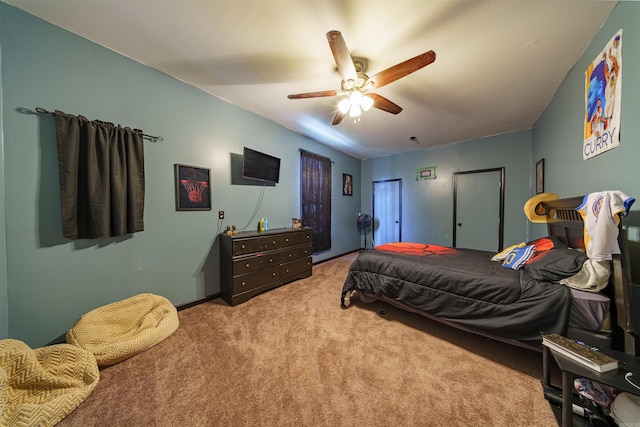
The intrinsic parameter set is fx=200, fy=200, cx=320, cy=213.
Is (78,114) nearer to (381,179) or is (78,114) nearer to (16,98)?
(16,98)

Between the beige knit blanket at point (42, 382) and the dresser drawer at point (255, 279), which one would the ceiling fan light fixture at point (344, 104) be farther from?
the beige knit blanket at point (42, 382)

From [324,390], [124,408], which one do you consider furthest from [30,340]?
[324,390]

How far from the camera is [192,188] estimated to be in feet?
8.05

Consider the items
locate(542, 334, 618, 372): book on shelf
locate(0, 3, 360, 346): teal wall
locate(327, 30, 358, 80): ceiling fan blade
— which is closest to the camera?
locate(542, 334, 618, 372): book on shelf

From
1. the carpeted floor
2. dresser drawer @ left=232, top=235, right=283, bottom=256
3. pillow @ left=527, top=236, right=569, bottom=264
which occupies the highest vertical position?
pillow @ left=527, top=236, right=569, bottom=264

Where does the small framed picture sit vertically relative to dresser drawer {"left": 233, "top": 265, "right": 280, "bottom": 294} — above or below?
above

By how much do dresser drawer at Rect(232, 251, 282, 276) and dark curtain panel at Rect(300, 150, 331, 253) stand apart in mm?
1132

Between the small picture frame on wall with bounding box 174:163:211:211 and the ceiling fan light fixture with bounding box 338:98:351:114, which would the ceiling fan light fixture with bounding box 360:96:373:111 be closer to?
the ceiling fan light fixture with bounding box 338:98:351:114

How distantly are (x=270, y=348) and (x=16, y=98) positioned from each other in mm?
2774

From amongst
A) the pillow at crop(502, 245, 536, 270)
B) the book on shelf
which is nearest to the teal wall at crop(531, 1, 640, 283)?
the pillow at crop(502, 245, 536, 270)

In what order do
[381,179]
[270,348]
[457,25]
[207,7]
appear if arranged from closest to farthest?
[207,7]
[457,25]
[270,348]
[381,179]

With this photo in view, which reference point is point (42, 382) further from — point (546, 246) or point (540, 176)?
point (540, 176)

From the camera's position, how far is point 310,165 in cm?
401

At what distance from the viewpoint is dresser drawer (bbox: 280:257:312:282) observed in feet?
9.98
